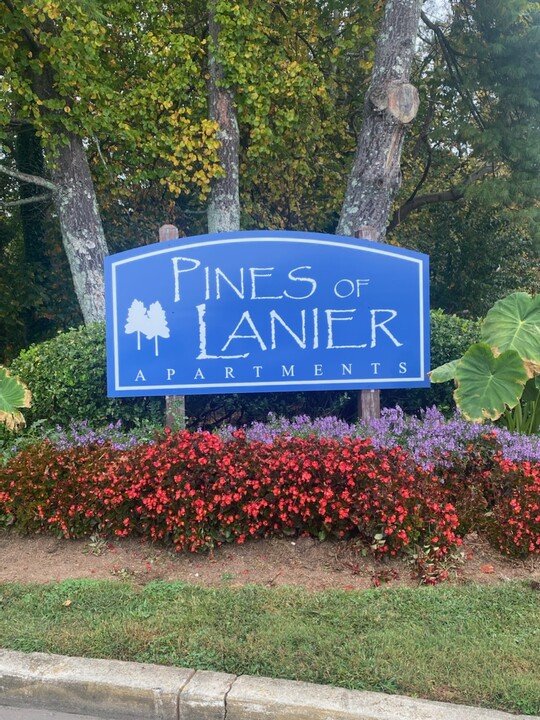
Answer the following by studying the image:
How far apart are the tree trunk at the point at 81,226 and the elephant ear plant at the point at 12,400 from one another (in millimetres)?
2644

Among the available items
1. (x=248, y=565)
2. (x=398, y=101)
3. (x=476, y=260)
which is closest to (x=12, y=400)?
(x=248, y=565)

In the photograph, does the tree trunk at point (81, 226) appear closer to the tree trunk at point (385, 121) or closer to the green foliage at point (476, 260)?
the tree trunk at point (385, 121)

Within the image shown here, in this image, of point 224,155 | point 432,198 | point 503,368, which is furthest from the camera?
point 432,198

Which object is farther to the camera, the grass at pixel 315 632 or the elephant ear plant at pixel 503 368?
the elephant ear plant at pixel 503 368

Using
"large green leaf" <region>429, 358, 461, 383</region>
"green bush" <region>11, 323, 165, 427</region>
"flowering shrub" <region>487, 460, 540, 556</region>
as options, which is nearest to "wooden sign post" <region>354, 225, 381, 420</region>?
"large green leaf" <region>429, 358, 461, 383</region>

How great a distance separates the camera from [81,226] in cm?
755

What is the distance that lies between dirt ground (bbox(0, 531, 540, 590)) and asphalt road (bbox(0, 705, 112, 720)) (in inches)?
38.4

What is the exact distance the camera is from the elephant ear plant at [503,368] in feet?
14.2

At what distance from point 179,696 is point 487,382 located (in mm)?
2972

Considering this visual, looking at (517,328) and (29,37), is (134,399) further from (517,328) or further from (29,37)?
(29,37)

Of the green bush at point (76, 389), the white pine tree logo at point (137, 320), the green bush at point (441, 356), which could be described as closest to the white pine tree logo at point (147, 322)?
the white pine tree logo at point (137, 320)

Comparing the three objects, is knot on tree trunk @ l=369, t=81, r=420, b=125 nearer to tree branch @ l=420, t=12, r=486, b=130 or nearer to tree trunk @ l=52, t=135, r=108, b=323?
tree trunk @ l=52, t=135, r=108, b=323

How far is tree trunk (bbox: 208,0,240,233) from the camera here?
7996mm

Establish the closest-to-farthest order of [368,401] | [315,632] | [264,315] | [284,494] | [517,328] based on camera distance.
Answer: [315,632]
[284,494]
[517,328]
[264,315]
[368,401]
